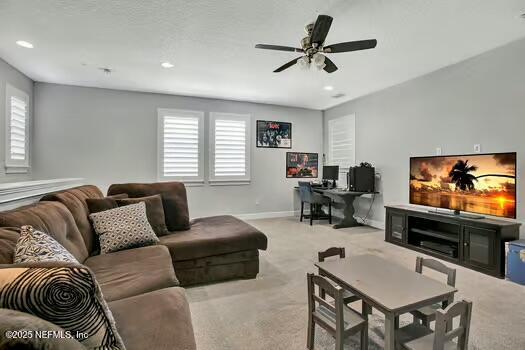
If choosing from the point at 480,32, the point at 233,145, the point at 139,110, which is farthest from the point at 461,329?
the point at 139,110

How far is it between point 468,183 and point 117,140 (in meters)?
5.72

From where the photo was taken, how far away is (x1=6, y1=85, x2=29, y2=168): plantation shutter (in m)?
3.70

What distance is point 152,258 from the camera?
6.79 ft

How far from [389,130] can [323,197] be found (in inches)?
70.2

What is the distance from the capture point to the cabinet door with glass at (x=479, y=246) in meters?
2.89

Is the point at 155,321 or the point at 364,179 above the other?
the point at 364,179

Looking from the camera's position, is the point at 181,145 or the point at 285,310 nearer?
the point at 285,310

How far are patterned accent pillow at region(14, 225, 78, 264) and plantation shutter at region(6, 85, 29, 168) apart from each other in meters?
3.46

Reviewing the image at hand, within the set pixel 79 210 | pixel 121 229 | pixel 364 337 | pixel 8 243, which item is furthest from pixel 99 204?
pixel 364 337

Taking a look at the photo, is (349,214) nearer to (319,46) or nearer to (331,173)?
(331,173)

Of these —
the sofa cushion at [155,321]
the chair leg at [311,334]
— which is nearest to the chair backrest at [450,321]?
the chair leg at [311,334]

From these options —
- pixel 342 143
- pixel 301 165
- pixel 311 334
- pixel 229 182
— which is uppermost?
pixel 342 143

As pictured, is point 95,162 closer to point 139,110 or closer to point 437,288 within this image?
point 139,110

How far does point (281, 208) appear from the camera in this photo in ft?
20.5
